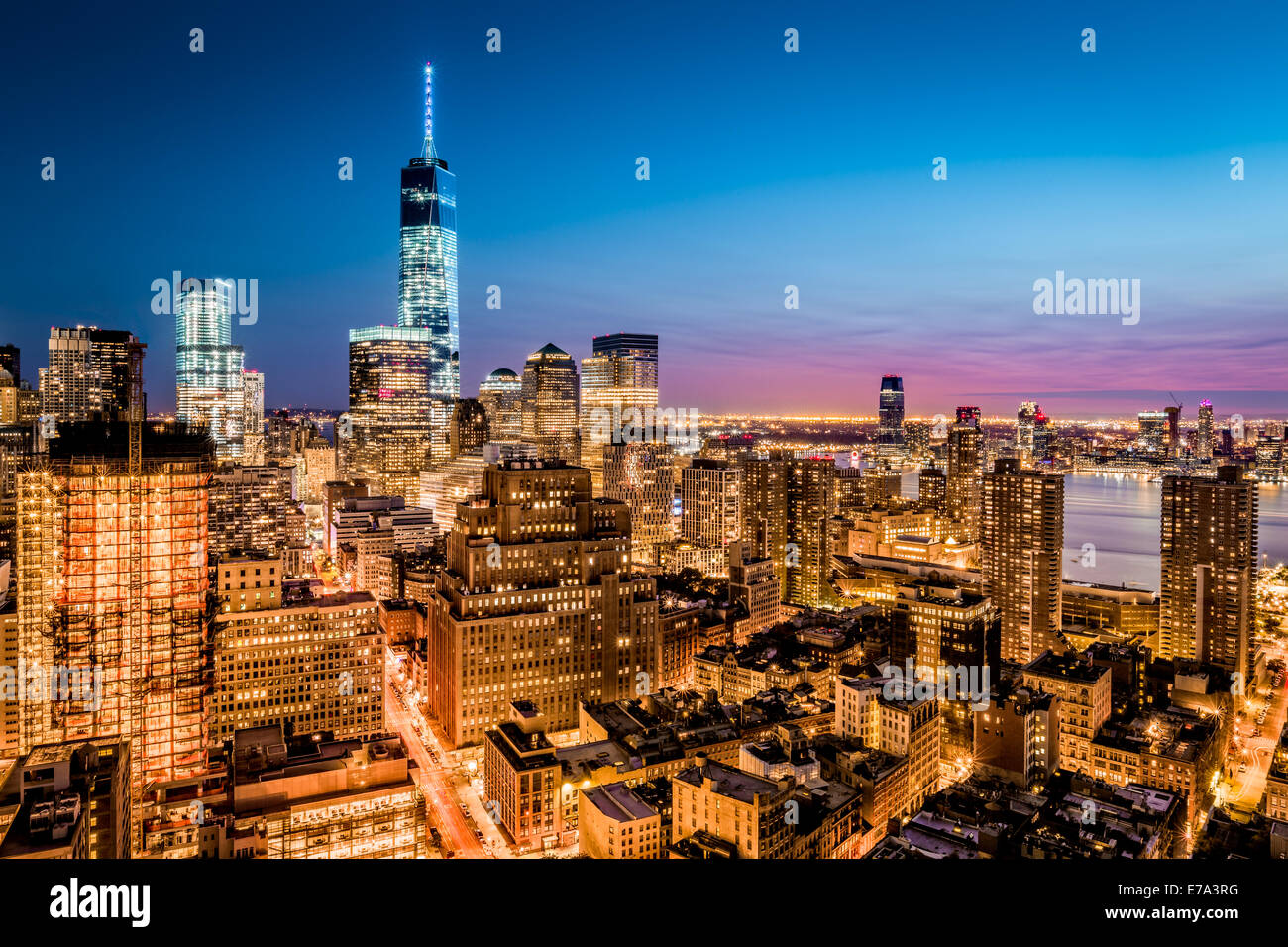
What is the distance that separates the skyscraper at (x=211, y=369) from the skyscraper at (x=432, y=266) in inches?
627

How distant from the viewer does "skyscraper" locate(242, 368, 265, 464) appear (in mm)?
46312

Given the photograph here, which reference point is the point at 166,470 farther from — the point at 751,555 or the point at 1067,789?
the point at 751,555

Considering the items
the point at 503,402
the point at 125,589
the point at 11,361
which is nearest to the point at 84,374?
the point at 11,361

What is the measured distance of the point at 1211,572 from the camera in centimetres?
2142

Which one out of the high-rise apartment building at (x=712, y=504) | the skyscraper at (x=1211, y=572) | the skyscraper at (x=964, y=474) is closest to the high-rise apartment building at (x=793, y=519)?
the high-rise apartment building at (x=712, y=504)

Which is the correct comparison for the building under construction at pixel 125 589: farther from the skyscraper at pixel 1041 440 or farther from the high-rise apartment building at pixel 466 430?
the skyscraper at pixel 1041 440

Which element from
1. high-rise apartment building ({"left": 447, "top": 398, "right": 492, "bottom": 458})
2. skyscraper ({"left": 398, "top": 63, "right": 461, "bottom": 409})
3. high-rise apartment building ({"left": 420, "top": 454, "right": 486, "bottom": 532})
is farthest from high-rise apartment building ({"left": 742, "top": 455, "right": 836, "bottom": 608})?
skyscraper ({"left": 398, "top": 63, "right": 461, "bottom": 409})

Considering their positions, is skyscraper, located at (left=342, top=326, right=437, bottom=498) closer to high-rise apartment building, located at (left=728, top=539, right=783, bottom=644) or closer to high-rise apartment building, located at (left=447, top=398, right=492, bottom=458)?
high-rise apartment building, located at (left=447, top=398, right=492, bottom=458)

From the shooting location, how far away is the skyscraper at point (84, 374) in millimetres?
14375

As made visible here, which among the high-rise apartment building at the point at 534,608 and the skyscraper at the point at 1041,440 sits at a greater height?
the skyscraper at the point at 1041,440

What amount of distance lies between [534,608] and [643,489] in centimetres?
2278

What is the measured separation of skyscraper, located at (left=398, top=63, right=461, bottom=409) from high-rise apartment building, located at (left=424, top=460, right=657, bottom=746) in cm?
4492
